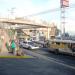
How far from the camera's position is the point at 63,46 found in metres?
38.7

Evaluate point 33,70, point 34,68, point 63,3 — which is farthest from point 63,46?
point 63,3

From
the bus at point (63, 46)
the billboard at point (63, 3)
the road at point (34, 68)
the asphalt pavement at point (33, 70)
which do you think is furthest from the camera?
the billboard at point (63, 3)

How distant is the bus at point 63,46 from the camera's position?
36531 millimetres

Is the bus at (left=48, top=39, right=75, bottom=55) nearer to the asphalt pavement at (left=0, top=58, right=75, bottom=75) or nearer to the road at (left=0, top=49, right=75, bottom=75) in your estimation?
the road at (left=0, top=49, right=75, bottom=75)

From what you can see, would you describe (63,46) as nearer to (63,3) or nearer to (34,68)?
(34,68)

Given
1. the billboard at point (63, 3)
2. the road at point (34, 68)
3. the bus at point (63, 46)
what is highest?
the billboard at point (63, 3)

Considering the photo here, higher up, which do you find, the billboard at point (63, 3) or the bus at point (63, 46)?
the billboard at point (63, 3)

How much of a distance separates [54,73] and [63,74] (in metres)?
0.73

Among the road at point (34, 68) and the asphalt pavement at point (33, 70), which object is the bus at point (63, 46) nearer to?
the road at point (34, 68)

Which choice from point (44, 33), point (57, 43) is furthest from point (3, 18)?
point (44, 33)

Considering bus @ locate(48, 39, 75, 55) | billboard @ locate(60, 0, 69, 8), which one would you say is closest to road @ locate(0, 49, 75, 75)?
bus @ locate(48, 39, 75, 55)

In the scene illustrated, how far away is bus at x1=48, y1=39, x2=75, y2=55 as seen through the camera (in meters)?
36.5

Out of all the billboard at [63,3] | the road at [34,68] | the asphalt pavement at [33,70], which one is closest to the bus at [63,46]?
the road at [34,68]

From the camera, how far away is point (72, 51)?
119 feet
